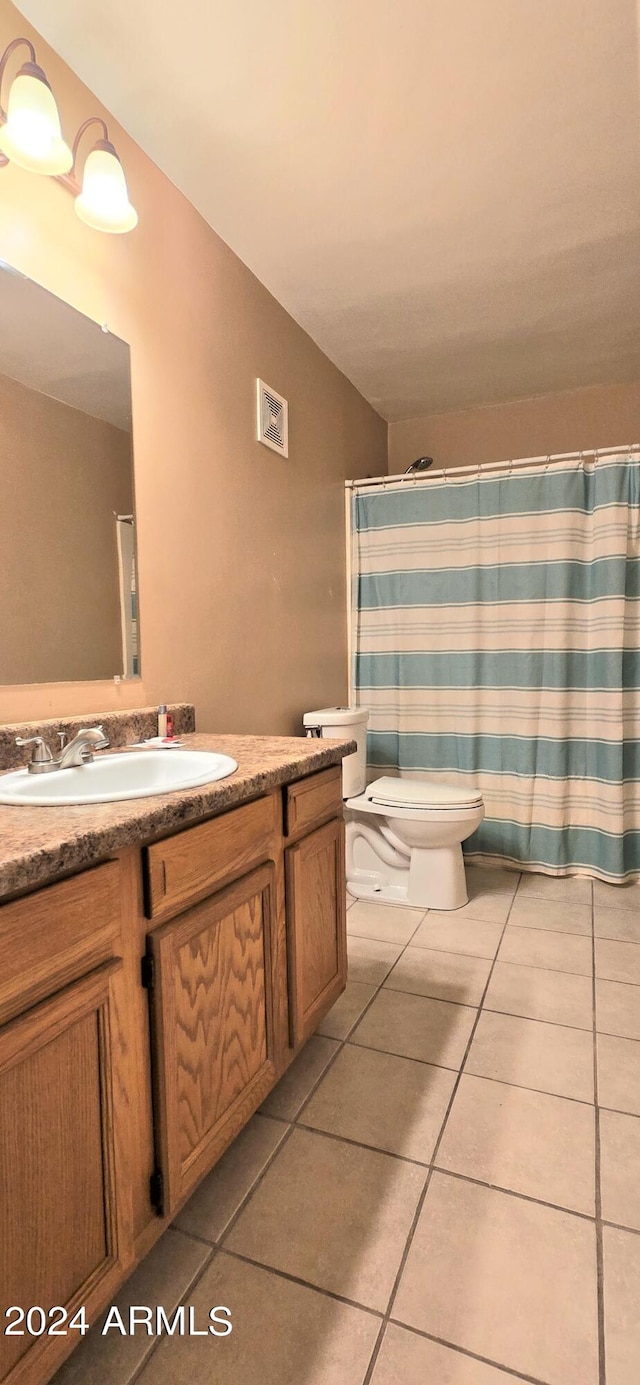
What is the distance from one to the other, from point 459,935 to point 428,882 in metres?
0.26

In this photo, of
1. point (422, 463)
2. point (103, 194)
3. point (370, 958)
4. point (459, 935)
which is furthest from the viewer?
point (422, 463)

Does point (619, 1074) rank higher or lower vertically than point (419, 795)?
lower

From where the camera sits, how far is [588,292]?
7.28 feet

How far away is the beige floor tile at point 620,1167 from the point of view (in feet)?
3.54

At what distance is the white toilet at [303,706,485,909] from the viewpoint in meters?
2.25

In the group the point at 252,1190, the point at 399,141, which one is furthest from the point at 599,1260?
the point at 399,141

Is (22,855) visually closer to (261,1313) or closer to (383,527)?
(261,1313)

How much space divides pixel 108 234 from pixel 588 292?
5.49ft

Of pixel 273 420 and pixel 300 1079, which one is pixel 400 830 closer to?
pixel 300 1079

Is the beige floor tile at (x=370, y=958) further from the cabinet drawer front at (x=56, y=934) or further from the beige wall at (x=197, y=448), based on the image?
the cabinet drawer front at (x=56, y=934)

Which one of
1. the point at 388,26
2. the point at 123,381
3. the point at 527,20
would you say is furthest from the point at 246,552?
the point at 527,20

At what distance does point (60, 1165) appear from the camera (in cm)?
74

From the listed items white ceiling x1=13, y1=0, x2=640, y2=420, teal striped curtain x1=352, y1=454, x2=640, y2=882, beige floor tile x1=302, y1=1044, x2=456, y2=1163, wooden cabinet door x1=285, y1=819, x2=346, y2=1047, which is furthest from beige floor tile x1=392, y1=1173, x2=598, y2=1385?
white ceiling x1=13, y1=0, x2=640, y2=420

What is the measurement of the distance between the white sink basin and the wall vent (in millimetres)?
1259
